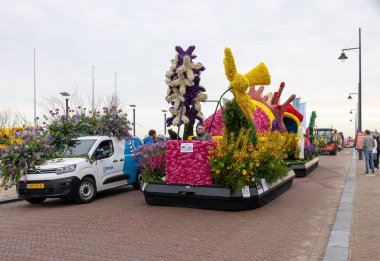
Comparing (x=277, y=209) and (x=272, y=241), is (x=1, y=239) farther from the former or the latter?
(x=277, y=209)

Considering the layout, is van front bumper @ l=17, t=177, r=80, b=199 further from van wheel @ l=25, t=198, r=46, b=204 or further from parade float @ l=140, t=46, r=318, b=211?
parade float @ l=140, t=46, r=318, b=211

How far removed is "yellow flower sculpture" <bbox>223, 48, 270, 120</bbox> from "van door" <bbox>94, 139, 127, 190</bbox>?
3786 millimetres

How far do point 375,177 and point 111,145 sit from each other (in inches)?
387

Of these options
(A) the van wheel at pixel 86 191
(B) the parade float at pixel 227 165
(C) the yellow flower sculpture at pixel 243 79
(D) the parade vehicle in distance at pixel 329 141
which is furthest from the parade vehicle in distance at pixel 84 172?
(D) the parade vehicle in distance at pixel 329 141

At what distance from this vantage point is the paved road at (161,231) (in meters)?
5.19

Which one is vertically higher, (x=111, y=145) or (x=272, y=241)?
(x=111, y=145)

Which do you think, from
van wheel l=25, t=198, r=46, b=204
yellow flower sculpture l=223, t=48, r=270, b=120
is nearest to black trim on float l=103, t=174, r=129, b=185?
van wheel l=25, t=198, r=46, b=204

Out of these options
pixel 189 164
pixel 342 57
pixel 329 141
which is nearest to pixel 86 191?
pixel 189 164

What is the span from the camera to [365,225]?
6.51 meters

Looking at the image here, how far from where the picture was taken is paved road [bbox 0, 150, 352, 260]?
5188mm

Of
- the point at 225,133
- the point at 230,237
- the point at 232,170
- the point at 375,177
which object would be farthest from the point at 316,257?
the point at 375,177

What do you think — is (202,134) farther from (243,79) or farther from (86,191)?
(86,191)

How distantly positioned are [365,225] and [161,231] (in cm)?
356

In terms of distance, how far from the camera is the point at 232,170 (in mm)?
7863
